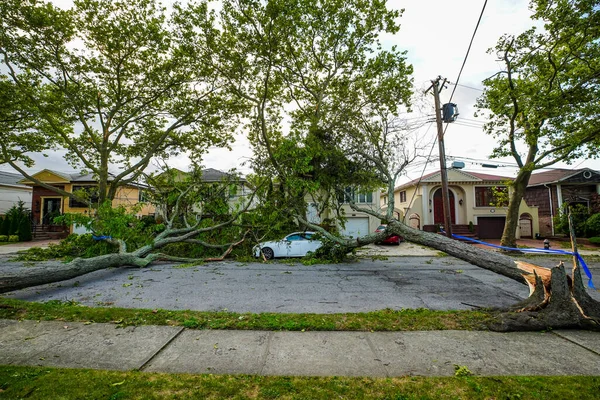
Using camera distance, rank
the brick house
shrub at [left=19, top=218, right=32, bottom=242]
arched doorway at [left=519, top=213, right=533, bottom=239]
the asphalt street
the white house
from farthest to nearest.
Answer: the white house, arched doorway at [left=519, top=213, right=533, bottom=239], the brick house, shrub at [left=19, top=218, right=32, bottom=242], the asphalt street

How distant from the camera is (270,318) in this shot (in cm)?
446

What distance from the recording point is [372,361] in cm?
319

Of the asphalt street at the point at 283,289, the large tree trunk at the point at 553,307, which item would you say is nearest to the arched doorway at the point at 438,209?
the asphalt street at the point at 283,289

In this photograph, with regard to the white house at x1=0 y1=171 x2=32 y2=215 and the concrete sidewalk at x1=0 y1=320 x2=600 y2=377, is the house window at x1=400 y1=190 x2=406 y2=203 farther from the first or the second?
the white house at x1=0 y1=171 x2=32 y2=215

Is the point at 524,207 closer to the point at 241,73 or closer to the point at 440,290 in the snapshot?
the point at 440,290

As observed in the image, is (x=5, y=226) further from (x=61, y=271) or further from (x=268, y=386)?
(x=268, y=386)

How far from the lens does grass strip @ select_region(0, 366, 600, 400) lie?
252 centimetres

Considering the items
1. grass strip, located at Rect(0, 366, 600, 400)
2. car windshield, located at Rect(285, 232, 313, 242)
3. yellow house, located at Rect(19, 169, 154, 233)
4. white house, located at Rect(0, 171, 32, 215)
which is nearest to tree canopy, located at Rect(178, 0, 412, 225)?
car windshield, located at Rect(285, 232, 313, 242)

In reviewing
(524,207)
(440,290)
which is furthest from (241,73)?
(524,207)

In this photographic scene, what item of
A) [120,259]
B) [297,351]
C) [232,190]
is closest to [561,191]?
[232,190]

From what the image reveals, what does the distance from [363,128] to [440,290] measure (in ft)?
23.7

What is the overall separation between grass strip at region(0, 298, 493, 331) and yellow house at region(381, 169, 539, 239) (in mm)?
19192

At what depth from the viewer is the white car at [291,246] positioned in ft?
41.4

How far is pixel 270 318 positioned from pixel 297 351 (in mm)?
1128
